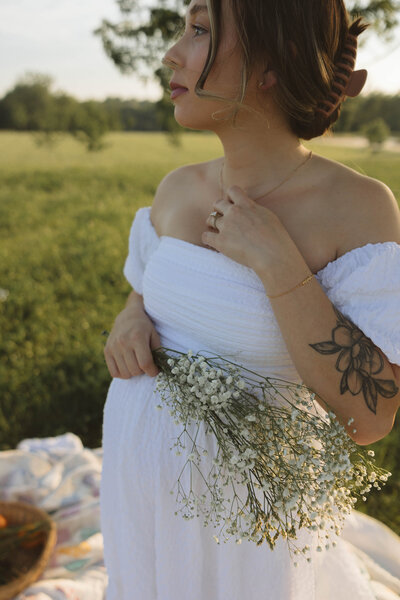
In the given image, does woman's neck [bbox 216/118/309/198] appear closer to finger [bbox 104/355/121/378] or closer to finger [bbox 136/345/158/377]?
finger [bbox 136/345/158/377]

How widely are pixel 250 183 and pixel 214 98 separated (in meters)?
0.34

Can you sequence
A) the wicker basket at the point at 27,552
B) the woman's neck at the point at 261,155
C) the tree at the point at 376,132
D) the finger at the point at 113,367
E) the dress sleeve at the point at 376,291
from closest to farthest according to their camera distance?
the dress sleeve at the point at 376,291
the woman's neck at the point at 261,155
the finger at the point at 113,367
the wicker basket at the point at 27,552
the tree at the point at 376,132

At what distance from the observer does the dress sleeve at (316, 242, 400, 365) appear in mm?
1504

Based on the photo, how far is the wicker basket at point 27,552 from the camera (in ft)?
8.67

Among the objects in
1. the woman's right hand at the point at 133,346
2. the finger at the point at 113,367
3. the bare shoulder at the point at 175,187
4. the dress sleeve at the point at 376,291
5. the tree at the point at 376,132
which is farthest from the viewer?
the tree at the point at 376,132

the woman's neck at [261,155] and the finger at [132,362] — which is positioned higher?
the woman's neck at [261,155]

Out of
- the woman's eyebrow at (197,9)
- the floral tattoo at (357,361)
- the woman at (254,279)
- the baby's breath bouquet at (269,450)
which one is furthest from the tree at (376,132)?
the baby's breath bouquet at (269,450)

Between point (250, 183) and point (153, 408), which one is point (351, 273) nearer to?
point (250, 183)

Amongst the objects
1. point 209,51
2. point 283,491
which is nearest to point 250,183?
point 209,51

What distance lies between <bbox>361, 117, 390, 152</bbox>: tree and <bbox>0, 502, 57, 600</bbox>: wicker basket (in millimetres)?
3852

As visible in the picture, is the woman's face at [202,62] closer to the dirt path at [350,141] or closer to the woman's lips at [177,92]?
the woman's lips at [177,92]

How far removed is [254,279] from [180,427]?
1.87 ft

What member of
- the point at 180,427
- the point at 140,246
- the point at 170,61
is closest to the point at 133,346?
the point at 180,427

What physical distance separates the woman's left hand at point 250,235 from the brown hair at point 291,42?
32 cm
